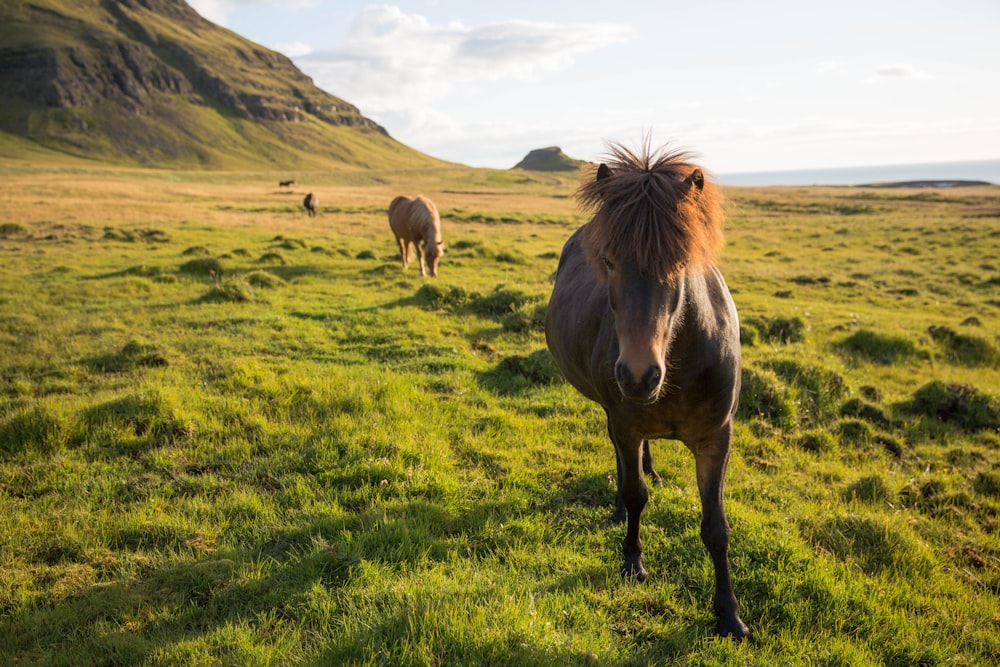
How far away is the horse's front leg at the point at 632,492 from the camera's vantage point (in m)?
3.90

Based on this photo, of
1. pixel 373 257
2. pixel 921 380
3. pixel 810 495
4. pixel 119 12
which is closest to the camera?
pixel 810 495

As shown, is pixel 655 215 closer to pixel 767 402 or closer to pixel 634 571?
pixel 634 571

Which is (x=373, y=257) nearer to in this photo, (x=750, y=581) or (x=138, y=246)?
(x=138, y=246)

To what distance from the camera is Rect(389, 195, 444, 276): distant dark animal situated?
16766 millimetres

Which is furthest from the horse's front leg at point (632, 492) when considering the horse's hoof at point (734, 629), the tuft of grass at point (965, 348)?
the tuft of grass at point (965, 348)

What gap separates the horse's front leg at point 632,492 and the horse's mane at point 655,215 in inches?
54.6

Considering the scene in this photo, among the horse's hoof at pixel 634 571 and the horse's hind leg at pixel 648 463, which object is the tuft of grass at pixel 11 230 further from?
the horse's hoof at pixel 634 571

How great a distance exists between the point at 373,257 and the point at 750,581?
18270 millimetres

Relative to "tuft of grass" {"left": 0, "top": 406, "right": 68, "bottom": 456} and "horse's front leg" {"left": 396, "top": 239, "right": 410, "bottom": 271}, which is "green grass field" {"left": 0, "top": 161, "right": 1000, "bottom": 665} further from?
"horse's front leg" {"left": 396, "top": 239, "right": 410, "bottom": 271}

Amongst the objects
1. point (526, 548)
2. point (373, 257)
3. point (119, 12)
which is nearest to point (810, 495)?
point (526, 548)

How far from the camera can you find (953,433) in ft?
23.1

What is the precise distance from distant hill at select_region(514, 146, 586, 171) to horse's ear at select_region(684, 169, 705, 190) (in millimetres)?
165201

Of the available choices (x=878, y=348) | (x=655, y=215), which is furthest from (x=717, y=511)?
(x=878, y=348)

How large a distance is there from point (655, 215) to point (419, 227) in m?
14.9
